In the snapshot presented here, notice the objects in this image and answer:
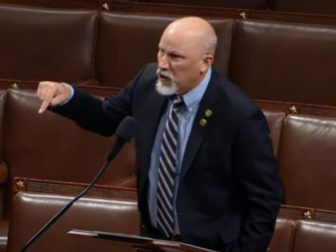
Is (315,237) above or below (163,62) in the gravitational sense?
below

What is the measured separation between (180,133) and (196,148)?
18 millimetres

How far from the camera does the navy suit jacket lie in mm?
533

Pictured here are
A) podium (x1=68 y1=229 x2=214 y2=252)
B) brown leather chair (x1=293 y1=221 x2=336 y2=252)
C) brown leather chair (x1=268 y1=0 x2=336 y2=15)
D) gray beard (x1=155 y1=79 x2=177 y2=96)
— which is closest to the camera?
podium (x1=68 y1=229 x2=214 y2=252)

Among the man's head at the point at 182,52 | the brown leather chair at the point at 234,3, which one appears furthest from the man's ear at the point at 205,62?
the brown leather chair at the point at 234,3

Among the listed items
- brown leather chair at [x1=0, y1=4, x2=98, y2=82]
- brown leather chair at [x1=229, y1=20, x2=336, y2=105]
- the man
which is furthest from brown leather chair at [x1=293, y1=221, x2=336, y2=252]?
brown leather chair at [x1=0, y1=4, x2=98, y2=82]

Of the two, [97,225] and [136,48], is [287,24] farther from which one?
[97,225]

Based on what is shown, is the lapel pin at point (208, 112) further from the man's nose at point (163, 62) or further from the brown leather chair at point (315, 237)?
the brown leather chair at point (315, 237)

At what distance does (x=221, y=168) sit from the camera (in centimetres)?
54

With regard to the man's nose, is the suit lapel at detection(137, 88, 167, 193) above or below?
below

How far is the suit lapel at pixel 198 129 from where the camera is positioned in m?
0.54

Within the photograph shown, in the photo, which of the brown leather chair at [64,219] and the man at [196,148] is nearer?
the man at [196,148]

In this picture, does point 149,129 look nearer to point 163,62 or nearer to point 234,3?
point 163,62

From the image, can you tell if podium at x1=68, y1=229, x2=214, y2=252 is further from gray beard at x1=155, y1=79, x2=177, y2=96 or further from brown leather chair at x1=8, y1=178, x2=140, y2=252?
brown leather chair at x1=8, y1=178, x2=140, y2=252

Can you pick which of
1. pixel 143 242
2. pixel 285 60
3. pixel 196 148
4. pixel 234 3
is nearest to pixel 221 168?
pixel 196 148
